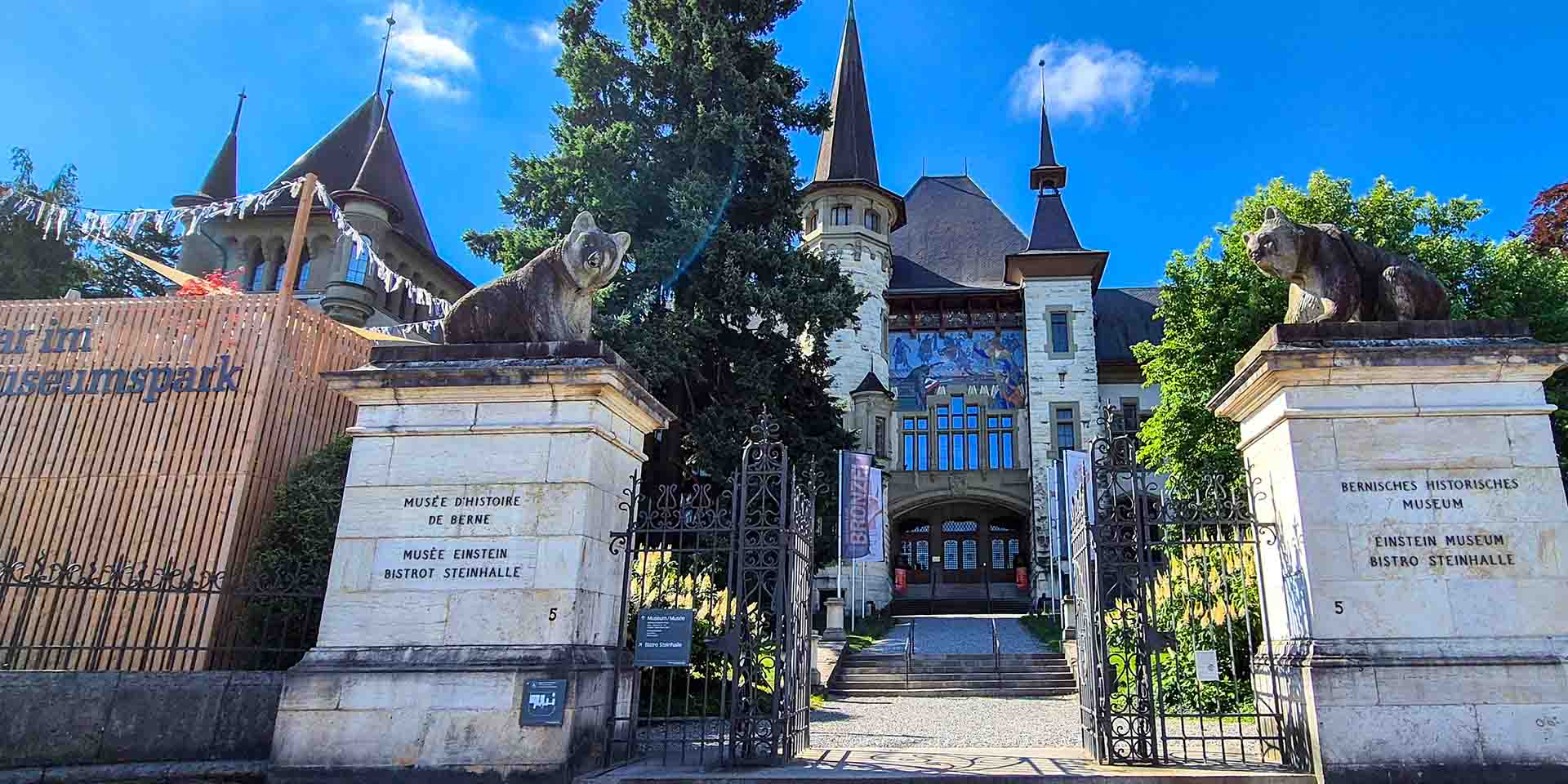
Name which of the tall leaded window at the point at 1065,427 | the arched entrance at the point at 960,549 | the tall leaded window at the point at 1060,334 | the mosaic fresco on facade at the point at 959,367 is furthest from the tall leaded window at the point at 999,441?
the tall leaded window at the point at 1060,334

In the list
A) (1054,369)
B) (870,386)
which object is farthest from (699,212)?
(1054,369)

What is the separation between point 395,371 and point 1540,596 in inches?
284

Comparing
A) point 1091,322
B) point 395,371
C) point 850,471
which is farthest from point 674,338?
point 1091,322

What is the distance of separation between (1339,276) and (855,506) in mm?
14753

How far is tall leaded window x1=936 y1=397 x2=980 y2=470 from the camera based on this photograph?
32344 mm

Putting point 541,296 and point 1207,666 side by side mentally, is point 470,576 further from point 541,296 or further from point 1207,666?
point 1207,666

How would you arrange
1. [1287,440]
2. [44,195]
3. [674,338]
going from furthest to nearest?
[44,195], [674,338], [1287,440]

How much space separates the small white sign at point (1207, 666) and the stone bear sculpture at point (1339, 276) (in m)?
2.36

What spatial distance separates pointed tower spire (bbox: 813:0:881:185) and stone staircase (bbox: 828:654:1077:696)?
744 inches

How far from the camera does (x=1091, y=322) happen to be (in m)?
32.8

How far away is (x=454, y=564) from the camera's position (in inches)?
234

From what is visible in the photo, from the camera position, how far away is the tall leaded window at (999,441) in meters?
32.2

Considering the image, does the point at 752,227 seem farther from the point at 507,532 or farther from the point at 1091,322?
the point at 1091,322

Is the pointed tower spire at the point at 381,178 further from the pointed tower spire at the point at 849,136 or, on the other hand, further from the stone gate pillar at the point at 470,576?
the stone gate pillar at the point at 470,576
